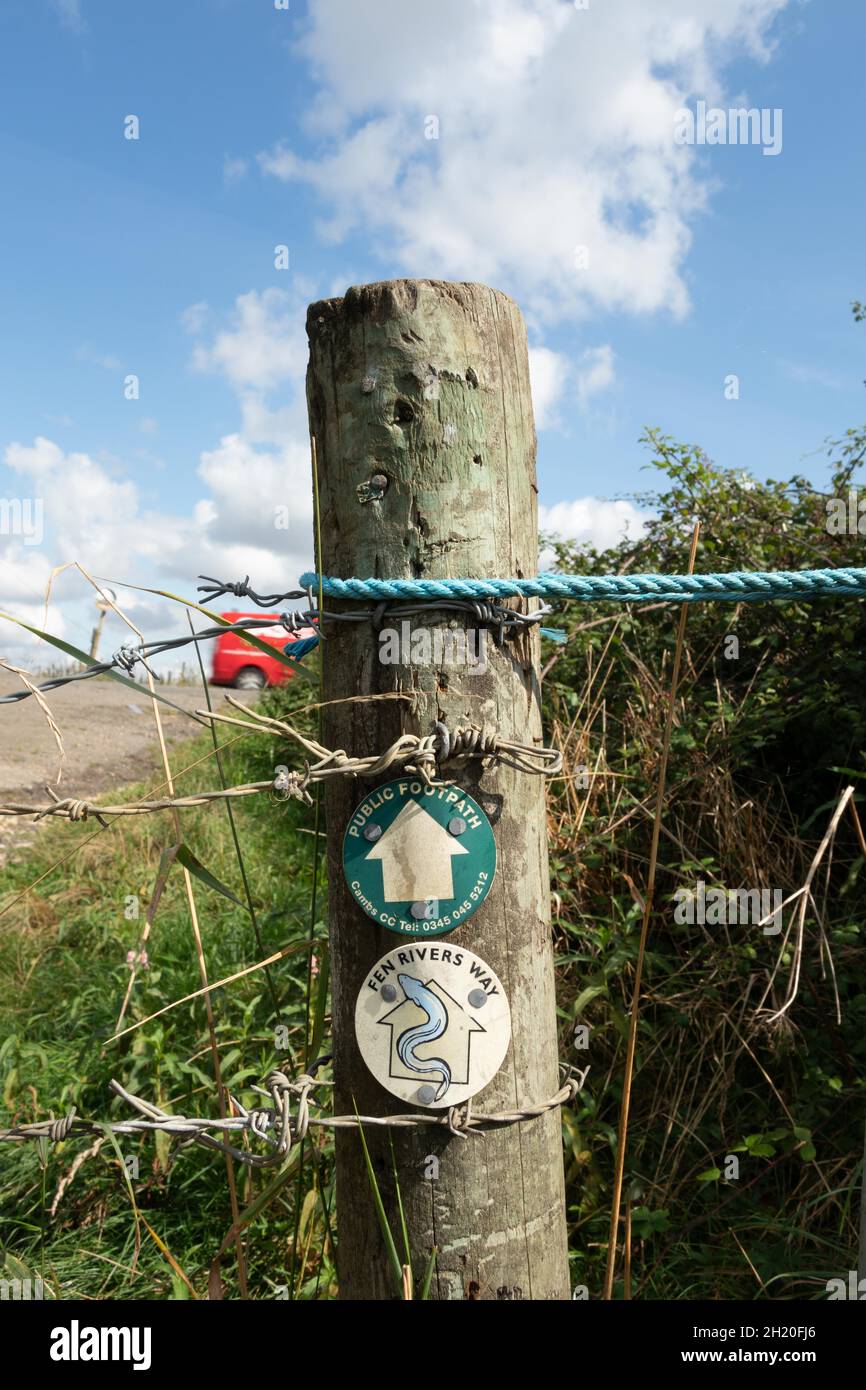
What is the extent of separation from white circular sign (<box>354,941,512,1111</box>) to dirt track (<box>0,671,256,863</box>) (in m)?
4.48

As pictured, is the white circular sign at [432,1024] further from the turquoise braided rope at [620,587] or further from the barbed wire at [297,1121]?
the turquoise braided rope at [620,587]

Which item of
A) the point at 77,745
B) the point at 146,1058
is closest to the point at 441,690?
the point at 146,1058

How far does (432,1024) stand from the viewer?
1.49 metres

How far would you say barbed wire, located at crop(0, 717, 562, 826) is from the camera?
1453 millimetres

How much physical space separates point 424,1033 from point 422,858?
10.6 inches

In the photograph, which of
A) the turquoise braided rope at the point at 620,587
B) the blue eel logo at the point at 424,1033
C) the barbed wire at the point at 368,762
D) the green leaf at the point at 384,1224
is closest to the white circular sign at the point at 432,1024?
the blue eel logo at the point at 424,1033

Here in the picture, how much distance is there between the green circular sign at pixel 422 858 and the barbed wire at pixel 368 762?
44 mm

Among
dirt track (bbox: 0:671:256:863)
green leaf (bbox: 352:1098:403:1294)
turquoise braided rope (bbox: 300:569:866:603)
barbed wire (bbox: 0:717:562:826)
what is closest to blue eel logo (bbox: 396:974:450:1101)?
green leaf (bbox: 352:1098:403:1294)

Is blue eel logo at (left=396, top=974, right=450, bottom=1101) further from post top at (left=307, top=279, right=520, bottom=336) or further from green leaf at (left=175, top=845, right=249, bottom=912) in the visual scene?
post top at (left=307, top=279, right=520, bottom=336)

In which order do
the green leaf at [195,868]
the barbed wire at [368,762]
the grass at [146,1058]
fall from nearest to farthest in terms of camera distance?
the barbed wire at [368,762], the green leaf at [195,868], the grass at [146,1058]

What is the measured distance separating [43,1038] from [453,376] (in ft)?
10.1

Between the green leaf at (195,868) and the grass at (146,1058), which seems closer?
the green leaf at (195,868)

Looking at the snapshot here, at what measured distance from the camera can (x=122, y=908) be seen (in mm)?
4414

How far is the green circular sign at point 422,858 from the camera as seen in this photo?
1488 millimetres
